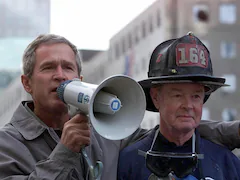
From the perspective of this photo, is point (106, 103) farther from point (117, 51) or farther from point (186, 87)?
point (117, 51)

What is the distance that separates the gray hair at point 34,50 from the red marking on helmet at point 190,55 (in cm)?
74

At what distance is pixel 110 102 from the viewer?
9.85 ft

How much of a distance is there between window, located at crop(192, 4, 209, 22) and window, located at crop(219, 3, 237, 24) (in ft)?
4.15

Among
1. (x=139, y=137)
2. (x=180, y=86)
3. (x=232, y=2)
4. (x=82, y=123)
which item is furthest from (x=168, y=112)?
(x=232, y=2)

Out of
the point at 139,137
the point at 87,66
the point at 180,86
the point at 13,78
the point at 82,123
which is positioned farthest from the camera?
the point at 13,78

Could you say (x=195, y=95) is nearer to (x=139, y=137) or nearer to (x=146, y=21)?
(x=139, y=137)

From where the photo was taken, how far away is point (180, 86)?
137 inches

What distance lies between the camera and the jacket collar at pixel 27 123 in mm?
3428

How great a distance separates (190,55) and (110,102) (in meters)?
0.83

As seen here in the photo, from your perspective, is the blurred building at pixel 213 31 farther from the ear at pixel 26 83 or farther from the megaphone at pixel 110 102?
the megaphone at pixel 110 102

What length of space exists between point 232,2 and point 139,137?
40935mm

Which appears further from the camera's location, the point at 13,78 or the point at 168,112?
the point at 13,78

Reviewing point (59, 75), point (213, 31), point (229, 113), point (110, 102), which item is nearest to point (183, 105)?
point (110, 102)

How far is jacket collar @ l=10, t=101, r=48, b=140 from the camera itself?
135 inches
